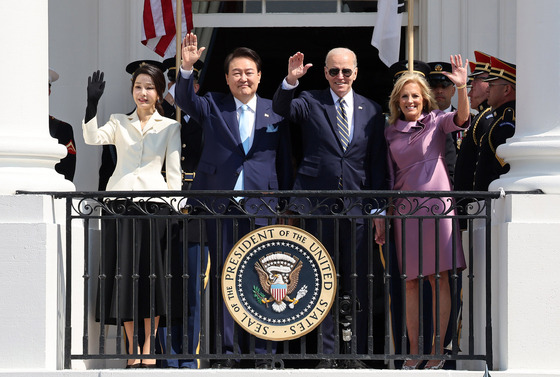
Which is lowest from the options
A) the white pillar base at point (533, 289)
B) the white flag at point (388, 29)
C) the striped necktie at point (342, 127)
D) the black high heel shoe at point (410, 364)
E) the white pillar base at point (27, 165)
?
the black high heel shoe at point (410, 364)

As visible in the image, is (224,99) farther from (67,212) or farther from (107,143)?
A: (67,212)

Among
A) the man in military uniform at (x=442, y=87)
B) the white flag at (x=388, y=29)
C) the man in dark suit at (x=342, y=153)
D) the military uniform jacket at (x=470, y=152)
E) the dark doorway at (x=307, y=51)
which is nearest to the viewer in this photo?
the man in dark suit at (x=342, y=153)

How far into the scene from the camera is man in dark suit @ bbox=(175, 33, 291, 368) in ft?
27.1

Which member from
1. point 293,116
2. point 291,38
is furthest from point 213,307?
point 291,38

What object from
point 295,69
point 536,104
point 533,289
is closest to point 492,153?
point 536,104

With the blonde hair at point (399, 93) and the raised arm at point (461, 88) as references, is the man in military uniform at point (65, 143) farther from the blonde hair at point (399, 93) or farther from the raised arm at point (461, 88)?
the raised arm at point (461, 88)

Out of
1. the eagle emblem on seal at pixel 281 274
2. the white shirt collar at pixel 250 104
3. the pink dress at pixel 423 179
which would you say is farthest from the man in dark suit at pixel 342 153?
the eagle emblem on seal at pixel 281 274

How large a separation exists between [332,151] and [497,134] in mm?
1131

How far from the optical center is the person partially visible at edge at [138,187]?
8141 millimetres

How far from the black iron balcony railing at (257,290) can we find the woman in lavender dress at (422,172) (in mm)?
29

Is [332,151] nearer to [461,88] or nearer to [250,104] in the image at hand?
[250,104]

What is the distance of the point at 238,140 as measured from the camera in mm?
8375

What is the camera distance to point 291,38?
1264cm

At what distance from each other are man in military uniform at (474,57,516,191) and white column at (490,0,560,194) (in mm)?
383
